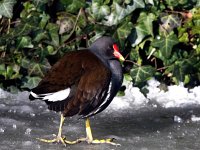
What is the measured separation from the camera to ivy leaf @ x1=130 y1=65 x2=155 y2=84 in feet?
21.8

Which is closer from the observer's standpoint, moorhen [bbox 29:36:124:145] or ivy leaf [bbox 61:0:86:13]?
moorhen [bbox 29:36:124:145]

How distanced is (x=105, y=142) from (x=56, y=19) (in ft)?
5.88

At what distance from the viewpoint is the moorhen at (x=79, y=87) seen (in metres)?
5.34

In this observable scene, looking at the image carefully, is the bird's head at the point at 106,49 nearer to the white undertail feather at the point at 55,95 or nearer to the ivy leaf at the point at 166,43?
the white undertail feather at the point at 55,95

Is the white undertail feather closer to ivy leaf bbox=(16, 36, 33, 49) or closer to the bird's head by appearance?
the bird's head

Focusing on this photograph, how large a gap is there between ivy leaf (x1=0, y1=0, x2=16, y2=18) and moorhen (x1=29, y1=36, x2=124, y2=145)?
1.22 m

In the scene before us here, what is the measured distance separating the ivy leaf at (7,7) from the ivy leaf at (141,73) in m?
1.16

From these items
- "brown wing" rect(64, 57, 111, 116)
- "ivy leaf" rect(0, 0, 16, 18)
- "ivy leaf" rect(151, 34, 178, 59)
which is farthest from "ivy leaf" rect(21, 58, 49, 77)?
"brown wing" rect(64, 57, 111, 116)

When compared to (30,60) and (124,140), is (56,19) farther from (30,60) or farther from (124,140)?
(124,140)

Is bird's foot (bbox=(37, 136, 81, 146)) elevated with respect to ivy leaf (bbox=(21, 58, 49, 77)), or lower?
lower

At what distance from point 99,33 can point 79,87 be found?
1.45 m

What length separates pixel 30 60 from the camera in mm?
6781

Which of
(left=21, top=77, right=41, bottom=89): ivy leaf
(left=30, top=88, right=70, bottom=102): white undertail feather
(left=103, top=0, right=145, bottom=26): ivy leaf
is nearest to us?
(left=30, top=88, right=70, bottom=102): white undertail feather

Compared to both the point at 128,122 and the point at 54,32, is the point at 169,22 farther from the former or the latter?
the point at 128,122
